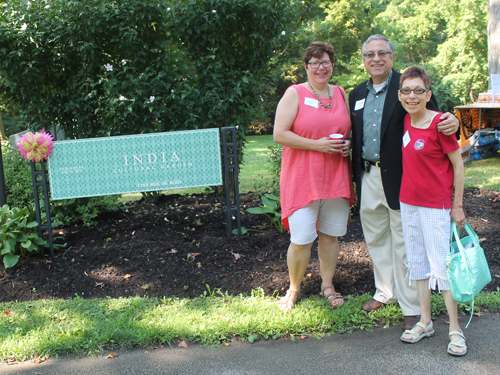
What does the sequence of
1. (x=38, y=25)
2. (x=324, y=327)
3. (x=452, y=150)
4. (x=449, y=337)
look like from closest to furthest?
(x=452, y=150) < (x=449, y=337) < (x=324, y=327) < (x=38, y=25)

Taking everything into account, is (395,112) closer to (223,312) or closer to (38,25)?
(223,312)

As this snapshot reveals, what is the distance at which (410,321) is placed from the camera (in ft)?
9.77

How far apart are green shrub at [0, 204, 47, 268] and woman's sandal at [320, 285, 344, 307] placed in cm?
276

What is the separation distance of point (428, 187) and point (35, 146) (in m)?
3.54

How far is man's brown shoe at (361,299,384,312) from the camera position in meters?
3.22

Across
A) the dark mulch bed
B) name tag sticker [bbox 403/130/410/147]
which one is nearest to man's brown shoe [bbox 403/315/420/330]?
the dark mulch bed

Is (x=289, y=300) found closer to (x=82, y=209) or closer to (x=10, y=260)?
(x=10, y=260)

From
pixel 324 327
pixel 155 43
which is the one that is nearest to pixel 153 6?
pixel 155 43

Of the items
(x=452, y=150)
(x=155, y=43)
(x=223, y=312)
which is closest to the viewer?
(x=452, y=150)

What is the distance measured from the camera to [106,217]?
552 cm

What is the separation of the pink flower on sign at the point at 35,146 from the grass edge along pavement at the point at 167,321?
143 centimetres

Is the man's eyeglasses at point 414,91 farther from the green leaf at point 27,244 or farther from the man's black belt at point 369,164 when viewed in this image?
the green leaf at point 27,244

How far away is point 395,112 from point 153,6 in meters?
3.50

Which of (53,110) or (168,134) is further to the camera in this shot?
(53,110)
